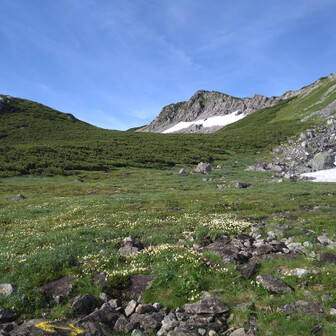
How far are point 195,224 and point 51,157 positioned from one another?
2862 inches

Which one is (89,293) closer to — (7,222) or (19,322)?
(19,322)

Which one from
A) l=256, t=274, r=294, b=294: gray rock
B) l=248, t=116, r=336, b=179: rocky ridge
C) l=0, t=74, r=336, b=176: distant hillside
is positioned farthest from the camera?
l=0, t=74, r=336, b=176: distant hillside

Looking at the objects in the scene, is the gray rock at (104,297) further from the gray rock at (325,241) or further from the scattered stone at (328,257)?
the gray rock at (325,241)

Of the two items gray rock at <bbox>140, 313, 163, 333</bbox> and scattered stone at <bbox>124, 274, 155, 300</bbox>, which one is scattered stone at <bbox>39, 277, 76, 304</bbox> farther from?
gray rock at <bbox>140, 313, 163, 333</bbox>

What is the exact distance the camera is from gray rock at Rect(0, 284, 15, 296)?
8.02m

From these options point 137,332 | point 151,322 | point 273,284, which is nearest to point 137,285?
point 151,322

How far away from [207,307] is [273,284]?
250cm

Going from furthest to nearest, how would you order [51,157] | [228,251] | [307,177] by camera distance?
[51,157], [307,177], [228,251]

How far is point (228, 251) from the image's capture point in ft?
35.0

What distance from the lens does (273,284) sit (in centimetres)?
771

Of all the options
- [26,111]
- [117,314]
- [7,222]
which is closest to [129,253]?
[117,314]

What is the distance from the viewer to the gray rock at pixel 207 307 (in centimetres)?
673

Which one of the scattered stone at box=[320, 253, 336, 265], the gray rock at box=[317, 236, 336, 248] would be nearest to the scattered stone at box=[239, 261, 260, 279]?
the scattered stone at box=[320, 253, 336, 265]

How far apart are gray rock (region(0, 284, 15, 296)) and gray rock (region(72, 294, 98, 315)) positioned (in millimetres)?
Answer: 2394
